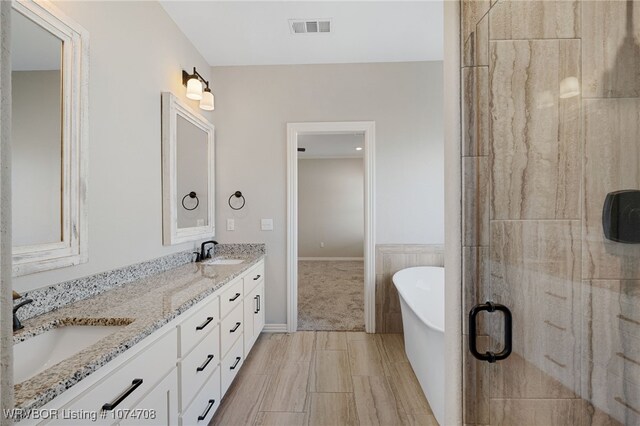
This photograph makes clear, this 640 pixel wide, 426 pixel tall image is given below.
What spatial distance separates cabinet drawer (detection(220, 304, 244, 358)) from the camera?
1.96 m

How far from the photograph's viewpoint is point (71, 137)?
1414mm

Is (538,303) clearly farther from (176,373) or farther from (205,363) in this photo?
(205,363)

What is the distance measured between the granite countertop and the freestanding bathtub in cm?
133

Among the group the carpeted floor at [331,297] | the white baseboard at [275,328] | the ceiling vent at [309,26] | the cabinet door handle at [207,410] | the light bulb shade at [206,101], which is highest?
the ceiling vent at [309,26]

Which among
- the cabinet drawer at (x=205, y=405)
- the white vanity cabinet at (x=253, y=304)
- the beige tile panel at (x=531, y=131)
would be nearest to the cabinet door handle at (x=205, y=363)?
the cabinet drawer at (x=205, y=405)

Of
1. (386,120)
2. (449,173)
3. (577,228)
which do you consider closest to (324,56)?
(386,120)

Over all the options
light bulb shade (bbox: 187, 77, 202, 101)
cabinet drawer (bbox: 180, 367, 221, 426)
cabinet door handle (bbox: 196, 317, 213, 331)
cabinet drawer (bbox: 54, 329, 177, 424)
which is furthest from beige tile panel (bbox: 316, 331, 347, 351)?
light bulb shade (bbox: 187, 77, 202, 101)

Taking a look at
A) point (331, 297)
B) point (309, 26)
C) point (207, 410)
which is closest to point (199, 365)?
point (207, 410)

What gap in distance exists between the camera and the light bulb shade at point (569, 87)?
1.02 m

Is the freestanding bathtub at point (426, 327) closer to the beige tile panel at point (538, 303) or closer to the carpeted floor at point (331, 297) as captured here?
the beige tile panel at point (538, 303)

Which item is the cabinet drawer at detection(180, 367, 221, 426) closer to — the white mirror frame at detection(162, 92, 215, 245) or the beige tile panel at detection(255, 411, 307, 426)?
the beige tile panel at detection(255, 411, 307, 426)

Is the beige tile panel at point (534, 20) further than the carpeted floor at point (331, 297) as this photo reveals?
No

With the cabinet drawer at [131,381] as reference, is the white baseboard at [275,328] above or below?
below

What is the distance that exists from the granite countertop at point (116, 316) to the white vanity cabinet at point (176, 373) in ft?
0.16
